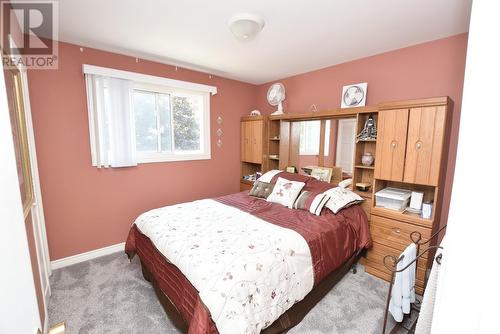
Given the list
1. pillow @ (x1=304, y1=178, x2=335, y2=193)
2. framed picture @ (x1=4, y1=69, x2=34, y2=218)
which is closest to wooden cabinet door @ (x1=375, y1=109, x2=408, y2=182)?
pillow @ (x1=304, y1=178, x2=335, y2=193)

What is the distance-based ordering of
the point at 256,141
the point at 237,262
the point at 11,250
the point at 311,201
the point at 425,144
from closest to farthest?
the point at 11,250 < the point at 237,262 < the point at 425,144 < the point at 311,201 < the point at 256,141

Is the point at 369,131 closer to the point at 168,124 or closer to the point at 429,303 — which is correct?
the point at 429,303

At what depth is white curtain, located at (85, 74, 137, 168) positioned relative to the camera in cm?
260

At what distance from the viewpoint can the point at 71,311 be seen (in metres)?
1.90

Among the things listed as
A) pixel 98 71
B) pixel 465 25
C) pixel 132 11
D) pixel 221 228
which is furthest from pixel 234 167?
pixel 465 25

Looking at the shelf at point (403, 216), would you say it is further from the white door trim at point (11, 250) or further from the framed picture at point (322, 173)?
the white door trim at point (11, 250)

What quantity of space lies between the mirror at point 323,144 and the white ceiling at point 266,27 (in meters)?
0.84

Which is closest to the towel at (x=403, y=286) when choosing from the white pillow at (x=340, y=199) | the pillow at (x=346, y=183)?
the white pillow at (x=340, y=199)

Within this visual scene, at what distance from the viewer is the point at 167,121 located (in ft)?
10.7

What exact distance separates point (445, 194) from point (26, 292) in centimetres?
309

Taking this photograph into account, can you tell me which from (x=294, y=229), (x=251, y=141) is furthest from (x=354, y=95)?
(x=294, y=229)

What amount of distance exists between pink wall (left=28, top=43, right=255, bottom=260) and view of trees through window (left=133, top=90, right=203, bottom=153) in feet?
0.89

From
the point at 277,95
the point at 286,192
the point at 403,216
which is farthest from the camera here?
the point at 277,95

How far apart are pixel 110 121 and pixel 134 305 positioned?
2.02 metres
